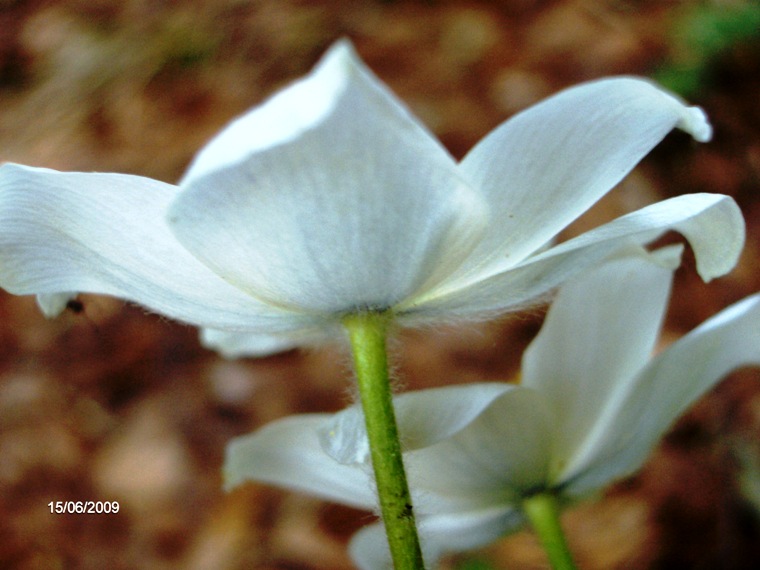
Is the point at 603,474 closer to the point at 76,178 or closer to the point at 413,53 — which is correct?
the point at 76,178

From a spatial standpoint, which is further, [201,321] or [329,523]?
[329,523]

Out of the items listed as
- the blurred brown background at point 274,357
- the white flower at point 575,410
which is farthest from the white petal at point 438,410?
the blurred brown background at point 274,357

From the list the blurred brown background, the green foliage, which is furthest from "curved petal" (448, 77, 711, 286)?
the green foliage

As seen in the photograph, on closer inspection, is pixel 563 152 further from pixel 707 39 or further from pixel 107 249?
pixel 707 39

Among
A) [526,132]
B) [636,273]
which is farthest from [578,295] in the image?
[526,132]

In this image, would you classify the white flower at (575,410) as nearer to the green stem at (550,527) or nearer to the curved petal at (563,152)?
the green stem at (550,527)

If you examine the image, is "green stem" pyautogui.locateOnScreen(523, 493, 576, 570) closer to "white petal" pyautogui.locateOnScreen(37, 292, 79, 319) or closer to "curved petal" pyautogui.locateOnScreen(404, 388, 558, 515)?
"curved petal" pyautogui.locateOnScreen(404, 388, 558, 515)

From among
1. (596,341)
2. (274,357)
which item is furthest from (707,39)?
(596,341)
